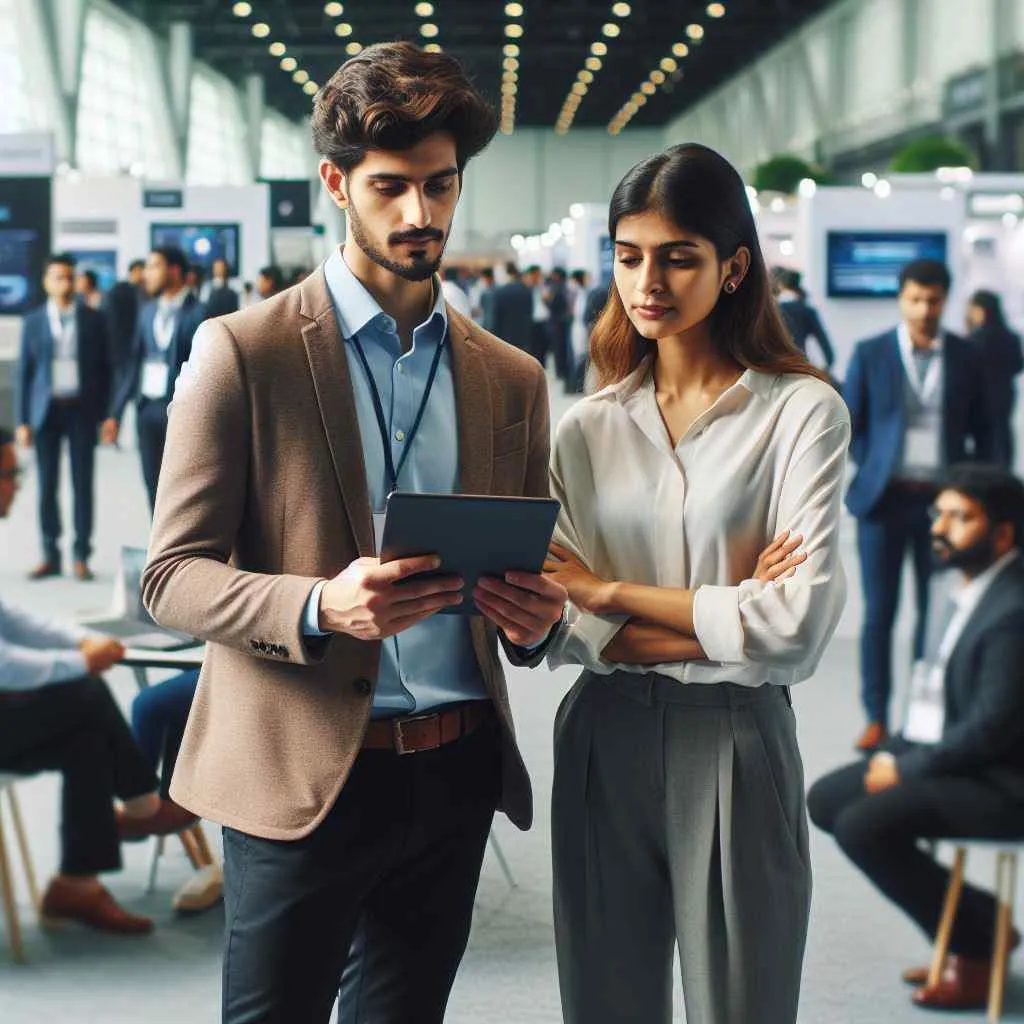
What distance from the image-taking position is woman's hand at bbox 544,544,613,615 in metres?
2.22

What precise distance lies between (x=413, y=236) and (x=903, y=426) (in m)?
4.16

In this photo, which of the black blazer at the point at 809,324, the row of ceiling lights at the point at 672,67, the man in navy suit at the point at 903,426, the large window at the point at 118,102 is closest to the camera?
the man in navy suit at the point at 903,426

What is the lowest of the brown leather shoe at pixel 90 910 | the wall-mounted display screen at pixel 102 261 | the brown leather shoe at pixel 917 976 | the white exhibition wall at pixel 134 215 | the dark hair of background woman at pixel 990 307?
the brown leather shoe at pixel 917 976

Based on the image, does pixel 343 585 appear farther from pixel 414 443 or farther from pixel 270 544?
pixel 414 443

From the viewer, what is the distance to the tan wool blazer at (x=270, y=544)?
1.92 metres

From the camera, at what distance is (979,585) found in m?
4.00

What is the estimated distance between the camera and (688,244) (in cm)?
217

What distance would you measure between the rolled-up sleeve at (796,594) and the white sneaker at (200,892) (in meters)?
2.63

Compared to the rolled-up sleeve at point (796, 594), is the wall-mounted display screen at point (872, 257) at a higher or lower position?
higher

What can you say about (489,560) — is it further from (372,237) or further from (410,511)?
(372,237)

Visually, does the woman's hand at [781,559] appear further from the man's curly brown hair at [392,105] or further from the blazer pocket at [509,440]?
the man's curly brown hair at [392,105]

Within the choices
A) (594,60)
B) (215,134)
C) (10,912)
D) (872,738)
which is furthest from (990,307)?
(215,134)

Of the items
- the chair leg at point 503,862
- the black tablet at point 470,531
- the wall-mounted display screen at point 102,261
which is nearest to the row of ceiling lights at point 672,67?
the wall-mounted display screen at point 102,261

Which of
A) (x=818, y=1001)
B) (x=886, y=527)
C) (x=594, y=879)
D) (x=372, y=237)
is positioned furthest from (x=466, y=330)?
(x=886, y=527)
